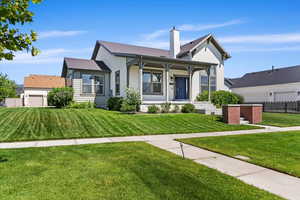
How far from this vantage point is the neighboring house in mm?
27156

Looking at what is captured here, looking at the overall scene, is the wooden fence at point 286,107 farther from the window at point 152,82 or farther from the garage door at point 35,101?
the garage door at point 35,101

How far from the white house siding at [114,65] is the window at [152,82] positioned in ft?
6.12

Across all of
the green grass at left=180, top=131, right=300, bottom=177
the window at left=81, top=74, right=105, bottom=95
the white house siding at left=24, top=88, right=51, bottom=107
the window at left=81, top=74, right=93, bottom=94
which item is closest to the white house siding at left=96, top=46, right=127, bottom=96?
the window at left=81, top=74, right=105, bottom=95

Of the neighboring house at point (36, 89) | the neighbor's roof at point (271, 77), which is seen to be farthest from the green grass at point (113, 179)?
the neighbor's roof at point (271, 77)

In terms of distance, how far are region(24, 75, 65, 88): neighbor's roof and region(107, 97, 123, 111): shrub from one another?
17434 mm

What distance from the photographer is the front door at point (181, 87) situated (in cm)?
1789

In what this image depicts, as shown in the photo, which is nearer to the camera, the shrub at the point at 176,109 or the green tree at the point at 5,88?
the shrub at the point at 176,109

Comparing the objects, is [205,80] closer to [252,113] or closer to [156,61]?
[156,61]

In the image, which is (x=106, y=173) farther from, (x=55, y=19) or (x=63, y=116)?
(x=55, y=19)

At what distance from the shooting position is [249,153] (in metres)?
5.30

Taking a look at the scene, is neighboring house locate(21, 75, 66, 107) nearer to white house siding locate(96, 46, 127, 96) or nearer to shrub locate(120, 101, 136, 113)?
white house siding locate(96, 46, 127, 96)

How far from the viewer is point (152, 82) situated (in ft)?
53.7

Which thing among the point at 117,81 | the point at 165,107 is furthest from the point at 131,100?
the point at 117,81

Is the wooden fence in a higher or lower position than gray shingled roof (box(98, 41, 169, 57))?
lower
